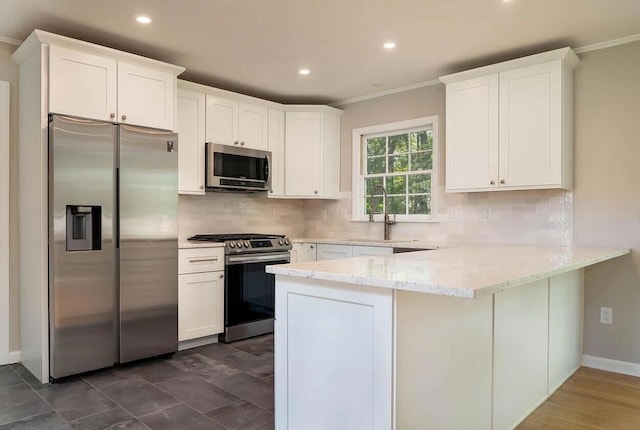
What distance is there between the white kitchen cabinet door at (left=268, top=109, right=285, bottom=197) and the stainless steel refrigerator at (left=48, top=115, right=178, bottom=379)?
1401 millimetres

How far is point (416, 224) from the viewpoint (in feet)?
14.6

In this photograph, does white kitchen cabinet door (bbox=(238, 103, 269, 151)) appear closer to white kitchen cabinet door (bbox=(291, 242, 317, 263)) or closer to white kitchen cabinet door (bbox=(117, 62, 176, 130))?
white kitchen cabinet door (bbox=(117, 62, 176, 130))

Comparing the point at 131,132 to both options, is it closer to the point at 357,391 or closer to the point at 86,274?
the point at 86,274

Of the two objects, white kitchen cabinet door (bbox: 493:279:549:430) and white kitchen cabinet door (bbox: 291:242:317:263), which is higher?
white kitchen cabinet door (bbox: 291:242:317:263)

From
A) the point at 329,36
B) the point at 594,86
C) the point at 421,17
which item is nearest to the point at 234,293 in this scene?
the point at 329,36

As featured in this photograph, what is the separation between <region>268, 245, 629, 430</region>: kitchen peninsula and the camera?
1.58 metres

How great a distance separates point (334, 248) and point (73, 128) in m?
2.45

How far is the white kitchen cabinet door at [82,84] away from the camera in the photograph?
116 inches

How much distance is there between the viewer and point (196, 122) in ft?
13.4

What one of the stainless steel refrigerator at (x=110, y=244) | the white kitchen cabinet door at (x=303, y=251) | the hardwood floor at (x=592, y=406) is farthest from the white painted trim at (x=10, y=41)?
the hardwood floor at (x=592, y=406)

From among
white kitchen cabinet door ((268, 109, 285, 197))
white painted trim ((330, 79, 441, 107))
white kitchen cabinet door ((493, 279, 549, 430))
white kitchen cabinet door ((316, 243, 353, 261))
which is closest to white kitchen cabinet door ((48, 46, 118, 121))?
white kitchen cabinet door ((268, 109, 285, 197))

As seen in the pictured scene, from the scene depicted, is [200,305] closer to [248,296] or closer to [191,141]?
[248,296]

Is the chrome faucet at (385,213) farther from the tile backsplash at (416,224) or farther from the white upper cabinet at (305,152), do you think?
the white upper cabinet at (305,152)

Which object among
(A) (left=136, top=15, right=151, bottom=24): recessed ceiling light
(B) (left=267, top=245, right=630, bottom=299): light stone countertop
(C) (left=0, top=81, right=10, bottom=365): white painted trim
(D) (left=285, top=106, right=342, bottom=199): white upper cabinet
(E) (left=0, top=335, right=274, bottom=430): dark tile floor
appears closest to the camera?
(B) (left=267, top=245, right=630, bottom=299): light stone countertop
